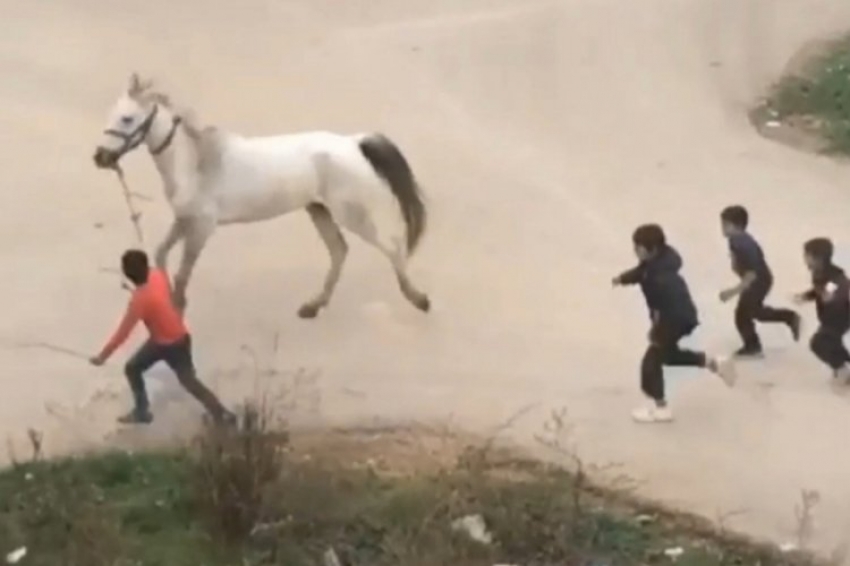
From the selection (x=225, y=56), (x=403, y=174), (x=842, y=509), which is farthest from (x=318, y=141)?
(x=225, y=56)

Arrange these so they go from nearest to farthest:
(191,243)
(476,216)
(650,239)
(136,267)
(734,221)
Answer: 1. (136,267)
2. (650,239)
3. (734,221)
4. (191,243)
5. (476,216)

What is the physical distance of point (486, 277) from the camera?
8992 mm

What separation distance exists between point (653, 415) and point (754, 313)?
84 cm

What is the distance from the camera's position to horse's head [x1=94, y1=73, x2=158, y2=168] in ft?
25.4

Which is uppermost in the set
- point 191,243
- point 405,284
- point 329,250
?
point 191,243

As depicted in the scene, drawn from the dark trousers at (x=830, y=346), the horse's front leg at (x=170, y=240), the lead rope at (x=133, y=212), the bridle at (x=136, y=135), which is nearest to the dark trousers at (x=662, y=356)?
the dark trousers at (x=830, y=346)

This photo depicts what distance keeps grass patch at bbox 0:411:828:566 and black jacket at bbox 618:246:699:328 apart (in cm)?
83

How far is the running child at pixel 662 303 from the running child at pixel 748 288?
561mm

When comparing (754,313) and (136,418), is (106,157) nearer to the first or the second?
(136,418)

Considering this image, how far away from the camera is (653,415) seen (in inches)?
299

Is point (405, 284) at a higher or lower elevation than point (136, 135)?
lower

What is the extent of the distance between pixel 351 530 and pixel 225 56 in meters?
6.31

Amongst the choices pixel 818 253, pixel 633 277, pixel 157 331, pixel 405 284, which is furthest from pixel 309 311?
pixel 818 253

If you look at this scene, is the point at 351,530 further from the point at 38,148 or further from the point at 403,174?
the point at 38,148
